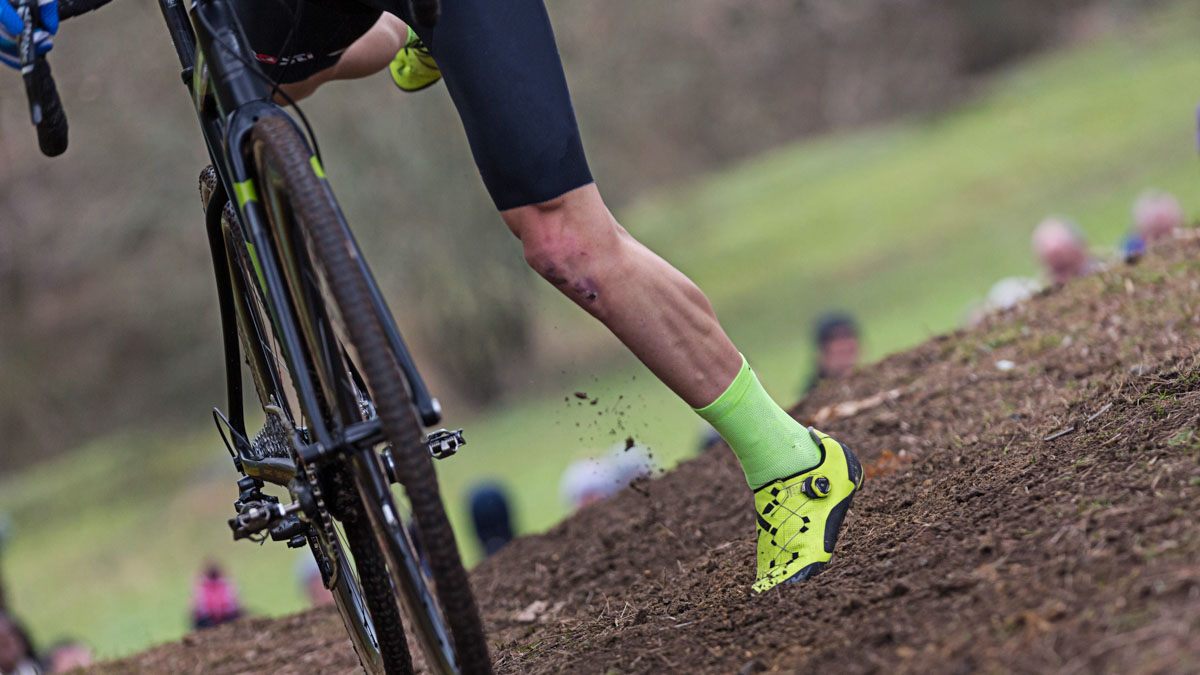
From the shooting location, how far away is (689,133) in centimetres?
2933

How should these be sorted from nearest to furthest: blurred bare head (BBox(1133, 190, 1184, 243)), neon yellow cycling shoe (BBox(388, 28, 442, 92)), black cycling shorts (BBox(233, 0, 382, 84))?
black cycling shorts (BBox(233, 0, 382, 84)), neon yellow cycling shoe (BBox(388, 28, 442, 92)), blurred bare head (BBox(1133, 190, 1184, 243))

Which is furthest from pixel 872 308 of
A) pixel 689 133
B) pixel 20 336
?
pixel 20 336

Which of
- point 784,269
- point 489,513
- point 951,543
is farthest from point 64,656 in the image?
point 784,269

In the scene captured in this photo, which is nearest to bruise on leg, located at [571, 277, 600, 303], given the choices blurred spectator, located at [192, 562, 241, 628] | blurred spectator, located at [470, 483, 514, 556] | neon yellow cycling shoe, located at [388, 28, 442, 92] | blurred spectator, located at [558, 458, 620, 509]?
neon yellow cycling shoe, located at [388, 28, 442, 92]

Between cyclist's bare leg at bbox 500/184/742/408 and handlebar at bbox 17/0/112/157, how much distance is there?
38.9 inches

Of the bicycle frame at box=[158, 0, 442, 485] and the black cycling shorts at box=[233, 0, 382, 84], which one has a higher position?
the black cycling shorts at box=[233, 0, 382, 84]

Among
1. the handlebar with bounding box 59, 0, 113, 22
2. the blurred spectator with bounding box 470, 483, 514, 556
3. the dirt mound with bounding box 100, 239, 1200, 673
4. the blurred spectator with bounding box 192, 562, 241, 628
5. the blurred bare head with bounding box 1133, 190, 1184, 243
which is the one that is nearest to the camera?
the dirt mound with bounding box 100, 239, 1200, 673

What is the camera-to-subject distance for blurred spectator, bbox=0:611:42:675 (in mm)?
5770

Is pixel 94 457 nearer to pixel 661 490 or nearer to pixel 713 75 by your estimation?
pixel 713 75

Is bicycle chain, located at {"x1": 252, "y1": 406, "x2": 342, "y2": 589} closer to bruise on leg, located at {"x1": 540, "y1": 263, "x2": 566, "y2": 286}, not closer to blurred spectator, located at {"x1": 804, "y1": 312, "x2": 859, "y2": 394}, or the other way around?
bruise on leg, located at {"x1": 540, "y1": 263, "x2": 566, "y2": 286}

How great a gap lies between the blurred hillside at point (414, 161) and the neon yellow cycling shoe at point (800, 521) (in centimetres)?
1178

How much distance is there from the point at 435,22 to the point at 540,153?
0.33m

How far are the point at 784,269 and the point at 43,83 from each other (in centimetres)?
2196

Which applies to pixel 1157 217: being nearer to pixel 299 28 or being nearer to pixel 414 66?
pixel 414 66
